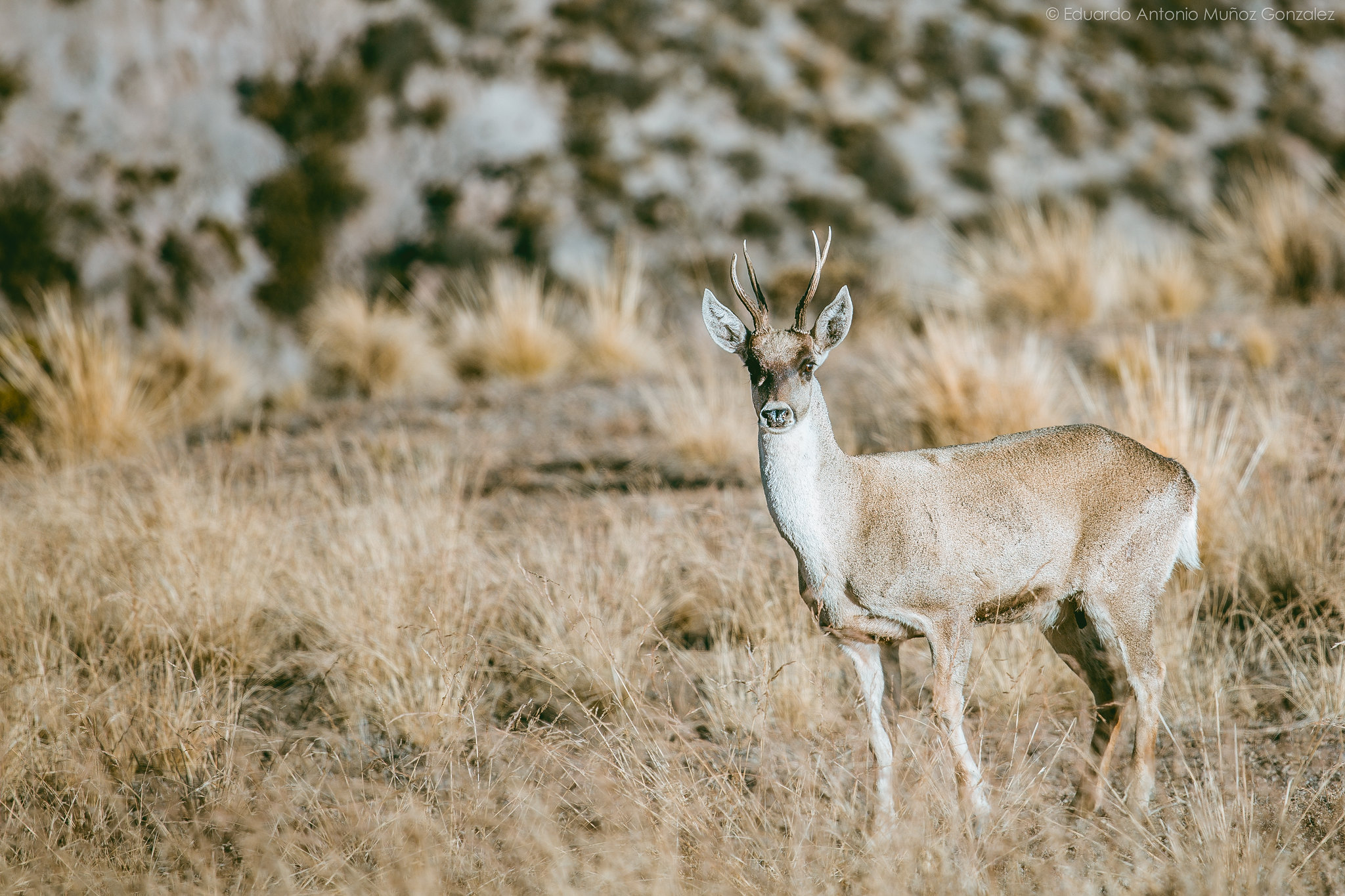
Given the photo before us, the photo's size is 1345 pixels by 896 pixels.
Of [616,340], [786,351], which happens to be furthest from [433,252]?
[786,351]

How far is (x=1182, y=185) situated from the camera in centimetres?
1545

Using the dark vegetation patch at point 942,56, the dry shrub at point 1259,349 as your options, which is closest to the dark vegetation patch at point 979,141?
the dark vegetation patch at point 942,56

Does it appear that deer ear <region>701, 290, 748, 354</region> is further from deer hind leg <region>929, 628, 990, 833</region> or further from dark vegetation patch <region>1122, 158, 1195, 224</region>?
dark vegetation patch <region>1122, 158, 1195, 224</region>

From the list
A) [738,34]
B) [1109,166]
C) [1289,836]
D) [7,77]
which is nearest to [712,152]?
[738,34]

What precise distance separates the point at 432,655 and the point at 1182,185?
1482 cm

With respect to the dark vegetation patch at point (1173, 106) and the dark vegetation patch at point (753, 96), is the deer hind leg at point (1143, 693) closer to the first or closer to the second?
→ the dark vegetation patch at point (753, 96)

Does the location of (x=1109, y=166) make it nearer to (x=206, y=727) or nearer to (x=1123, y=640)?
(x=1123, y=640)

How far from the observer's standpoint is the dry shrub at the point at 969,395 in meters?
5.96

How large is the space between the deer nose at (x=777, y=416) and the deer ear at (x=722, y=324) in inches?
19.4

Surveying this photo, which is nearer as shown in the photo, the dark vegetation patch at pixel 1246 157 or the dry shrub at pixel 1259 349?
the dry shrub at pixel 1259 349

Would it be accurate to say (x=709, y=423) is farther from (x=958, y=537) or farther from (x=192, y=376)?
(x=192, y=376)

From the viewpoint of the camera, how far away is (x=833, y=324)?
3182 mm

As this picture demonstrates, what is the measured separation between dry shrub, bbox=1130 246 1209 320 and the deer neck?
269 inches

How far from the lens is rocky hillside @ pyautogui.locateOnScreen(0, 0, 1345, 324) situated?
47.9ft
